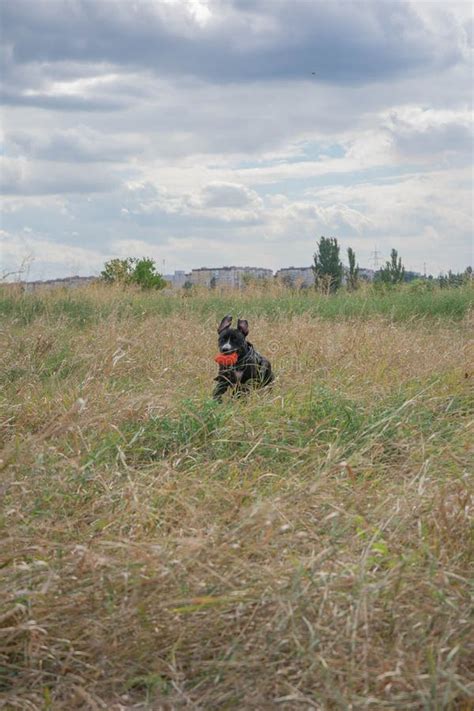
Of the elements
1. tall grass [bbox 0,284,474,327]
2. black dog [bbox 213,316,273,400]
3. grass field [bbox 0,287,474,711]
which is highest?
tall grass [bbox 0,284,474,327]

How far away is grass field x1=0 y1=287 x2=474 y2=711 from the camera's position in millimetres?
2744

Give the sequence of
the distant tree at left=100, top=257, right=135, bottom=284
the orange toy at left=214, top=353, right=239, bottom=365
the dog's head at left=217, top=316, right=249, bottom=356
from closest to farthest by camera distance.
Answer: the orange toy at left=214, top=353, right=239, bottom=365 → the dog's head at left=217, top=316, right=249, bottom=356 → the distant tree at left=100, top=257, right=135, bottom=284

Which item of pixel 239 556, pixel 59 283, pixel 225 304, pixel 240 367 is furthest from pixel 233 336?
pixel 59 283

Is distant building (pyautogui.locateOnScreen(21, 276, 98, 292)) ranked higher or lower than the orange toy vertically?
higher

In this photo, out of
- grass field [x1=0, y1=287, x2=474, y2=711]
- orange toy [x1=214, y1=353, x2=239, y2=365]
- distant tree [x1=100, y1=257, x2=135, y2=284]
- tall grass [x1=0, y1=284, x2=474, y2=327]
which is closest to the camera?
grass field [x1=0, y1=287, x2=474, y2=711]

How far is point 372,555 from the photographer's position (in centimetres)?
342

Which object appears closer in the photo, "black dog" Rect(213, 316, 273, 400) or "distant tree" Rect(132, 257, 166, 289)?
"black dog" Rect(213, 316, 273, 400)

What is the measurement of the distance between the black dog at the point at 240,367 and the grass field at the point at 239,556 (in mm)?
533

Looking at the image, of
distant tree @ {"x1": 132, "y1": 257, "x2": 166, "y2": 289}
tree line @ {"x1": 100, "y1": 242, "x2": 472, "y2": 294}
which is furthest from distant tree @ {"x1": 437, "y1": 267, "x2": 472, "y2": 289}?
distant tree @ {"x1": 132, "y1": 257, "x2": 166, "y2": 289}

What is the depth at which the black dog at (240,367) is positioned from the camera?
6.63 metres

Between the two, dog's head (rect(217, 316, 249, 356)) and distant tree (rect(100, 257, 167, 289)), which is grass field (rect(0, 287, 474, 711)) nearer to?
dog's head (rect(217, 316, 249, 356))

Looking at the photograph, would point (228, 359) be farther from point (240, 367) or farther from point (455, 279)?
point (455, 279)

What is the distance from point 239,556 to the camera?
3.28m

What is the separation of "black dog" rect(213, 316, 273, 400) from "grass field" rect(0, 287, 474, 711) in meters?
0.53
